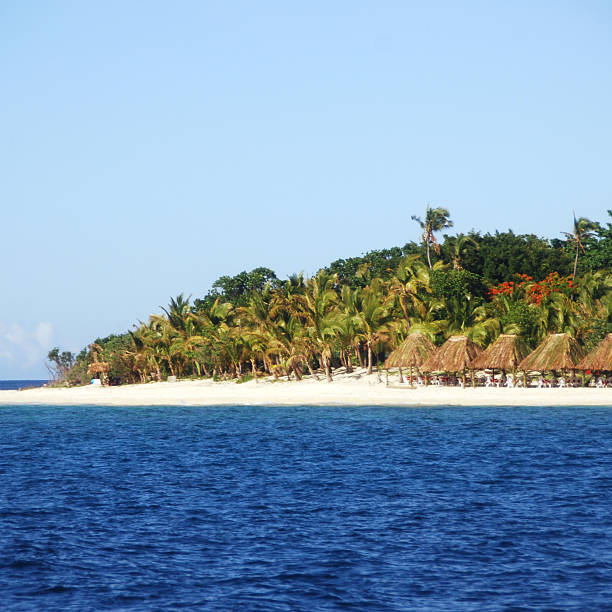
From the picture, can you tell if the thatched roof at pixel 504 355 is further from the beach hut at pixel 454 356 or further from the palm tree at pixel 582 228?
the palm tree at pixel 582 228

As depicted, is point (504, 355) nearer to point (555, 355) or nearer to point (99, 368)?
point (555, 355)

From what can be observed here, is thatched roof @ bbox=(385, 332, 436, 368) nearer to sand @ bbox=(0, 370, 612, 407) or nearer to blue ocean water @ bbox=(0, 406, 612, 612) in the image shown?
sand @ bbox=(0, 370, 612, 407)

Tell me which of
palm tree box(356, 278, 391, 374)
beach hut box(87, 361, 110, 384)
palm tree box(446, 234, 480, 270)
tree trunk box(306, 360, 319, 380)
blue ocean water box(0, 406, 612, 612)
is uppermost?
palm tree box(446, 234, 480, 270)

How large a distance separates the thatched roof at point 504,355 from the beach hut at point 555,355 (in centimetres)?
71

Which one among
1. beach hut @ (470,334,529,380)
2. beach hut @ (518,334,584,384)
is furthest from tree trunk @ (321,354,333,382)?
beach hut @ (518,334,584,384)

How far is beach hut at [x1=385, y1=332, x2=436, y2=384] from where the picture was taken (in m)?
54.8

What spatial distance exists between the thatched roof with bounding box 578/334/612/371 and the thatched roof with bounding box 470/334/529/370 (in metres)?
3.77

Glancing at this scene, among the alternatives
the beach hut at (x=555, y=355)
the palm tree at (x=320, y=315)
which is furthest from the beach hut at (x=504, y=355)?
the palm tree at (x=320, y=315)

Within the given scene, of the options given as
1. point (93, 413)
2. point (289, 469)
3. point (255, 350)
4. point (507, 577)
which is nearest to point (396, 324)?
point (255, 350)

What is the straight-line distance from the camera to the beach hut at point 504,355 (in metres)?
51.9

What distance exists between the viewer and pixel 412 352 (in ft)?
180

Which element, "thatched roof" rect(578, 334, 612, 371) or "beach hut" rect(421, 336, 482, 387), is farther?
"beach hut" rect(421, 336, 482, 387)

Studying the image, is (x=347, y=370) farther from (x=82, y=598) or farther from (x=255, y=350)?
(x=82, y=598)

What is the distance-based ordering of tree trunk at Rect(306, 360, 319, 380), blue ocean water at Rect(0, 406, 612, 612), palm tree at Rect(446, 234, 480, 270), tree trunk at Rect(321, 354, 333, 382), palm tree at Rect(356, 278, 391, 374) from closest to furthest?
blue ocean water at Rect(0, 406, 612, 612) → palm tree at Rect(356, 278, 391, 374) → tree trunk at Rect(321, 354, 333, 382) → tree trunk at Rect(306, 360, 319, 380) → palm tree at Rect(446, 234, 480, 270)
